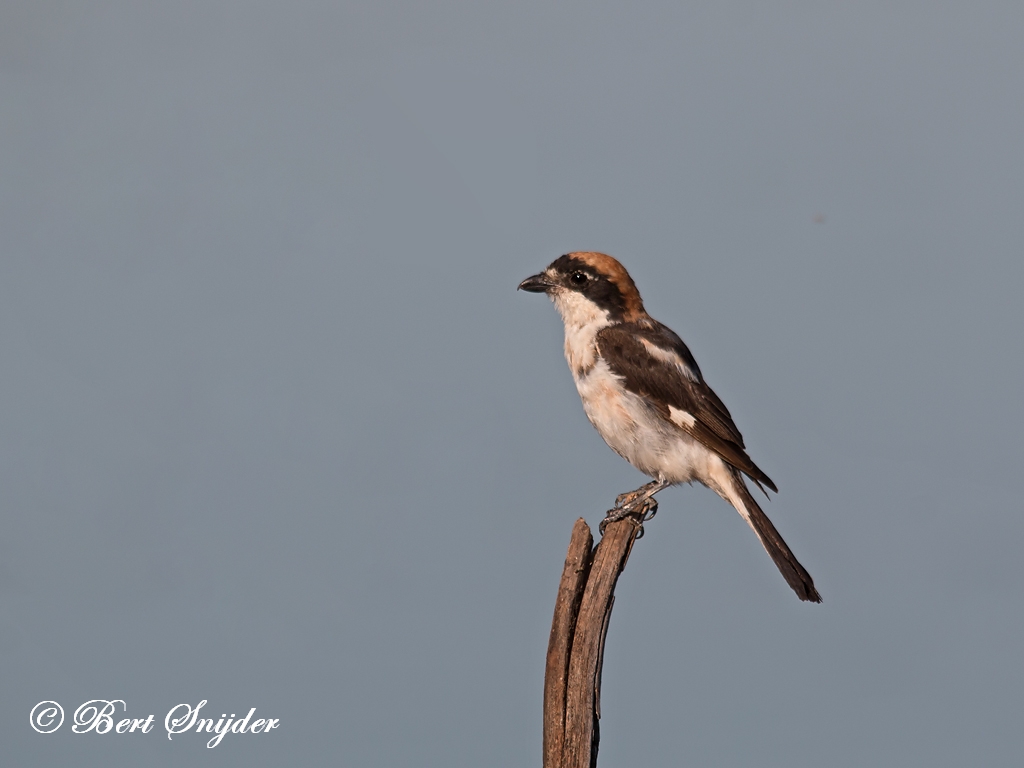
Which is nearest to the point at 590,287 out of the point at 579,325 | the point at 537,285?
the point at 579,325

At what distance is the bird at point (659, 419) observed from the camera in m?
7.00

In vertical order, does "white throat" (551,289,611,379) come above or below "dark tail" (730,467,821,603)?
above

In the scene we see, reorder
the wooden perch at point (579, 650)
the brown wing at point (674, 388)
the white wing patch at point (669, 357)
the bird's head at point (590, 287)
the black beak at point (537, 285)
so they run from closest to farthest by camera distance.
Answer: the wooden perch at point (579, 650), the brown wing at point (674, 388), the white wing patch at point (669, 357), the bird's head at point (590, 287), the black beak at point (537, 285)

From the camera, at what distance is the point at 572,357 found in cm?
741

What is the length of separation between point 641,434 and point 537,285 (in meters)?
1.35

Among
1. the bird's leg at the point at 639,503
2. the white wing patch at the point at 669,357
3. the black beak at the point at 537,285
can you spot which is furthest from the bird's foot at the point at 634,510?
the black beak at the point at 537,285

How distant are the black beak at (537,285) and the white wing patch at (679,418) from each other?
1.29 metres

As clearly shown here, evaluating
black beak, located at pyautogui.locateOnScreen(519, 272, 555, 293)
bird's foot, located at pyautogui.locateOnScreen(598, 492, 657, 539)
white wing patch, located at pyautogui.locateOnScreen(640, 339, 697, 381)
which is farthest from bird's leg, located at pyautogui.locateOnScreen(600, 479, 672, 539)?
black beak, located at pyautogui.locateOnScreen(519, 272, 555, 293)

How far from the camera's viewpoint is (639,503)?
7051mm

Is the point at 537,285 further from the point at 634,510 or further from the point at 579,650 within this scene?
the point at 579,650

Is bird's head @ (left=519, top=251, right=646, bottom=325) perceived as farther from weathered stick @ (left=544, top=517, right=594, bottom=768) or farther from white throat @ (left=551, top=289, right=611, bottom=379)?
weathered stick @ (left=544, top=517, right=594, bottom=768)

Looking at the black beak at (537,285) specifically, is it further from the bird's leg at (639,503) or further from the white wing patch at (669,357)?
the bird's leg at (639,503)

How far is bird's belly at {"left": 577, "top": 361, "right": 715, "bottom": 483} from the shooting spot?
7020 millimetres

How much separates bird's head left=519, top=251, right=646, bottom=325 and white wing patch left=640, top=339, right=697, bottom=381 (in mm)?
358
